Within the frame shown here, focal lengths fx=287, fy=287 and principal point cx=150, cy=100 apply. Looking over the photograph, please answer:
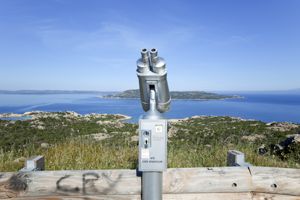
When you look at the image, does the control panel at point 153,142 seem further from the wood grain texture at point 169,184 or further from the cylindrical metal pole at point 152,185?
the wood grain texture at point 169,184

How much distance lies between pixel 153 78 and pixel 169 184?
820mm

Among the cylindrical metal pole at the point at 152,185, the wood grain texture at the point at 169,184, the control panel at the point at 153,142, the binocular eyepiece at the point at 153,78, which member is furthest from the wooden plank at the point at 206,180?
the binocular eyepiece at the point at 153,78

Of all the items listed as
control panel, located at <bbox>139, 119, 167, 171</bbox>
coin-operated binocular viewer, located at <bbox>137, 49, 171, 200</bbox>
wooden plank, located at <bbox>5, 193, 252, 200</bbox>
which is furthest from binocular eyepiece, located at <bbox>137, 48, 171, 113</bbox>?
wooden plank, located at <bbox>5, 193, 252, 200</bbox>

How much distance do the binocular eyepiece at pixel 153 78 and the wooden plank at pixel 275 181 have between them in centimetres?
90

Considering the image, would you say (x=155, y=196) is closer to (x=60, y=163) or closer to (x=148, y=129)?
(x=148, y=129)

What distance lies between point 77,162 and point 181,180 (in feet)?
5.42

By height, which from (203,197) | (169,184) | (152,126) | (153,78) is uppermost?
(153,78)

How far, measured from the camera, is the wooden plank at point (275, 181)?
2.25 meters

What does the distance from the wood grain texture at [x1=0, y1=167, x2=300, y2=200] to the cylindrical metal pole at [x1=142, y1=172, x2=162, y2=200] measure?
0.09m

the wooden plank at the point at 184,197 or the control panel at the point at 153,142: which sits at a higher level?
the control panel at the point at 153,142

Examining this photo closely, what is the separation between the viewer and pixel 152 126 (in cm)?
201

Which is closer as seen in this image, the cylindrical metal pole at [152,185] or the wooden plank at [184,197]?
the cylindrical metal pole at [152,185]

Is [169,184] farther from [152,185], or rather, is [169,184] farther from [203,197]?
[203,197]

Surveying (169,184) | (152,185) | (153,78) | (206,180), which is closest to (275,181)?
(206,180)
